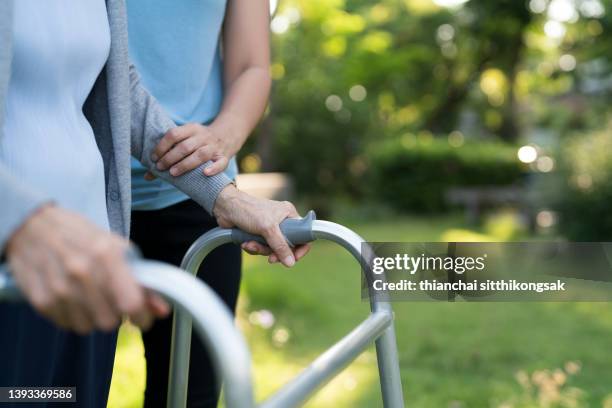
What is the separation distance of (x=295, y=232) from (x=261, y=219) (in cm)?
6

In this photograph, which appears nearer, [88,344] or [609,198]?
[88,344]

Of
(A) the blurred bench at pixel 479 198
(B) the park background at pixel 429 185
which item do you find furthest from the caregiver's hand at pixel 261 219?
(A) the blurred bench at pixel 479 198

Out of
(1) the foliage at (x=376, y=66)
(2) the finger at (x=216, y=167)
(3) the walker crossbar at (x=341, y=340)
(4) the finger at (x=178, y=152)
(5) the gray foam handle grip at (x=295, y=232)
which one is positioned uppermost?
(1) the foliage at (x=376, y=66)

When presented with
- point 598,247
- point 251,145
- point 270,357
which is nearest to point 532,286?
point 270,357

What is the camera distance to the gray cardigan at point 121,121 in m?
1.17

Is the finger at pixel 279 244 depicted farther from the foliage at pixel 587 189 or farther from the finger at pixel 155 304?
the foliage at pixel 587 189

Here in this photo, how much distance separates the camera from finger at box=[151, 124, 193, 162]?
131 centimetres

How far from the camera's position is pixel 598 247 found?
635 cm

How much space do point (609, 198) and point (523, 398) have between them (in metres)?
4.64

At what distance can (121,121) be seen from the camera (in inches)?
46.6

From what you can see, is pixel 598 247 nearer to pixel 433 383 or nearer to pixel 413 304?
pixel 413 304

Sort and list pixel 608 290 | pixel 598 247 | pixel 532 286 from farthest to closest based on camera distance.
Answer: pixel 598 247
pixel 608 290
pixel 532 286

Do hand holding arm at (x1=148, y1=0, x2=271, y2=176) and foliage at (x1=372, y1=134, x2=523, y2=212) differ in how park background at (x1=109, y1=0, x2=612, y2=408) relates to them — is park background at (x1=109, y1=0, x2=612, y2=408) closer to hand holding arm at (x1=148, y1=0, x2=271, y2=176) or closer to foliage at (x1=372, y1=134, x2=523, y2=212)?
foliage at (x1=372, y1=134, x2=523, y2=212)

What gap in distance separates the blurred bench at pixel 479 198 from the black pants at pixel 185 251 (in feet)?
32.3
